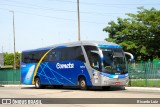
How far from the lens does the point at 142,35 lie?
50.8 m

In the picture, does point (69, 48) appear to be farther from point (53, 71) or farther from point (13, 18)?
point (13, 18)

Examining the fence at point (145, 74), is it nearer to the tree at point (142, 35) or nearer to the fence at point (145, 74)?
the fence at point (145, 74)

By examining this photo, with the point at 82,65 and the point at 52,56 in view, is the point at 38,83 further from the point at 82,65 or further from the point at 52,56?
the point at 82,65

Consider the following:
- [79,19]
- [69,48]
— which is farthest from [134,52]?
[69,48]

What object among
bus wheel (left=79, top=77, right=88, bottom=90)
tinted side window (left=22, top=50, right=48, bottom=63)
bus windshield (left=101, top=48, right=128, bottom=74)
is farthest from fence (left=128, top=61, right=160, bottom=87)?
tinted side window (left=22, top=50, right=48, bottom=63)

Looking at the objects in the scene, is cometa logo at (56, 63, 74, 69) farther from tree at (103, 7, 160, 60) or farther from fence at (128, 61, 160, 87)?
tree at (103, 7, 160, 60)

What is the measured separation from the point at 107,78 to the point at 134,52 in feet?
91.1

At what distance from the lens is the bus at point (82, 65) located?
2411cm

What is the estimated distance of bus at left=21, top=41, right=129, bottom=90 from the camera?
949 inches

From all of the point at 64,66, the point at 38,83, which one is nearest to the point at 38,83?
the point at 38,83

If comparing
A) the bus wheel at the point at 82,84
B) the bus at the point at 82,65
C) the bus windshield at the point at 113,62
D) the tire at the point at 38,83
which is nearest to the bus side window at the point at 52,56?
the bus at the point at 82,65

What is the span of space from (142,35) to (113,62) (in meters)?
27.4

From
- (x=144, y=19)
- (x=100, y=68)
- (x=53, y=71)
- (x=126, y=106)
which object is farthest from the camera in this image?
(x=144, y=19)

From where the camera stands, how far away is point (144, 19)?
5019 cm
